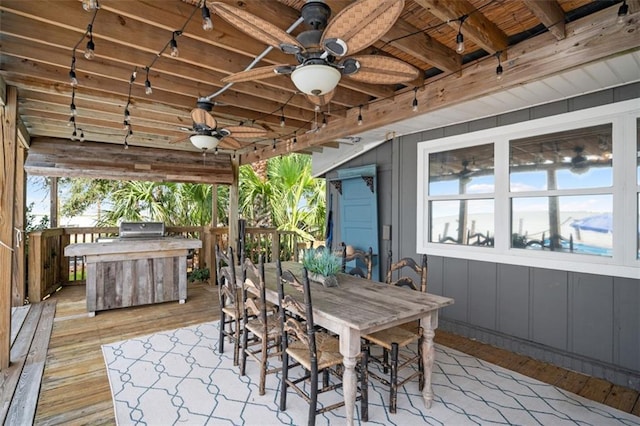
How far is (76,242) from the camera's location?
5.82m

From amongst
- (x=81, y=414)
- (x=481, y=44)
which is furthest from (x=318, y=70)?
(x=81, y=414)

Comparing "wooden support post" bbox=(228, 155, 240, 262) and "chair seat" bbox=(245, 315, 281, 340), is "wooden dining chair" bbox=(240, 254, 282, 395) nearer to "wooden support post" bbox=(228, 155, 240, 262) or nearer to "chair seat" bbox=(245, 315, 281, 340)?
"chair seat" bbox=(245, 315, 281, 340)

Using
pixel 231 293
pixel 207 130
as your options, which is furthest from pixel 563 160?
pixel 207 130

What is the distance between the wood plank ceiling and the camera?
2021 millimetres

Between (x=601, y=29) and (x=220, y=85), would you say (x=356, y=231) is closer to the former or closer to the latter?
(x=220, y=85)

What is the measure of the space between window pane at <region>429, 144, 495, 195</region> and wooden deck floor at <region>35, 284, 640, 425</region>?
1.72m

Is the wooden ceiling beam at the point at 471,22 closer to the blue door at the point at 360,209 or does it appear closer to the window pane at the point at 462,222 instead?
the window pane at the point at 462,222

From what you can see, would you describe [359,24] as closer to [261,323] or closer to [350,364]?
[350,364]

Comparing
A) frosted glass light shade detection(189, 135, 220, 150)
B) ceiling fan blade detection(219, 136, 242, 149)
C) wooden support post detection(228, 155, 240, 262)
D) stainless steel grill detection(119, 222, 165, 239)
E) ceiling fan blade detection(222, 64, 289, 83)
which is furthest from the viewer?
wooden support post detection(228, 155, 240, 262)

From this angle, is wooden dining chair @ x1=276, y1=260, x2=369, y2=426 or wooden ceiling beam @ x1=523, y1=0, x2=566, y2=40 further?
wooden dining chair @ x1=276, y1=260, x2=369, y2=426

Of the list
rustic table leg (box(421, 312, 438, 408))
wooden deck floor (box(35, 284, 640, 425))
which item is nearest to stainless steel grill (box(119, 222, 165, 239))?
wooden deck floor (box(35, 284, 640, 425))

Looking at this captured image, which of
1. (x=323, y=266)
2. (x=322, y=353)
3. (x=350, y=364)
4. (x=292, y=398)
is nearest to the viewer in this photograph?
(x=350, y=364)

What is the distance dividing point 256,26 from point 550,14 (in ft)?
5.61

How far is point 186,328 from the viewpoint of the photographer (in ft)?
13.0
